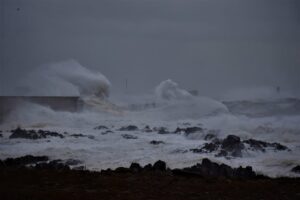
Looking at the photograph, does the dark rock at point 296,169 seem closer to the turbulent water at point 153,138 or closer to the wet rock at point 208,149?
the turbulent water at point 153,138

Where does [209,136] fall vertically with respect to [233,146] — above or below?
above

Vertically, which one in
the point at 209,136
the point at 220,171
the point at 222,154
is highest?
the point at 209,136

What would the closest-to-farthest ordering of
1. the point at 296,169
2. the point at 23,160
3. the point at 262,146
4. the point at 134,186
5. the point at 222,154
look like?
the point at 134,186
the point at 296,169
the point at 23,160
the point at 222,154
the point at 262,146

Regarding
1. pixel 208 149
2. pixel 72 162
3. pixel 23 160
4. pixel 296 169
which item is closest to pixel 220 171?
pixel 296 169

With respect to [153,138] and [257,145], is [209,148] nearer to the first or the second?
[257,145]

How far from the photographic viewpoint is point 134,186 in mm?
7301

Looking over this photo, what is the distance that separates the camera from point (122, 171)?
893 cm

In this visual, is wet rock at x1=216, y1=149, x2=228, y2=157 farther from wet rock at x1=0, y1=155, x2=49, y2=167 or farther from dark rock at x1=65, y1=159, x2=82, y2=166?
wet rock at x1=0, y1=155, x2=49, y2=167

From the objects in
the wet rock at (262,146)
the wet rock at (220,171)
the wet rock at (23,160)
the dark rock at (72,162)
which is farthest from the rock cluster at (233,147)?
the wet rock at (23,160)

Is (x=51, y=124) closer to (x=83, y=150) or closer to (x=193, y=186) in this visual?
(x=83, y=150)

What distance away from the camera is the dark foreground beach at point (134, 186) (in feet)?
21.7

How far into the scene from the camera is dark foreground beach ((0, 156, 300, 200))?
6.63m

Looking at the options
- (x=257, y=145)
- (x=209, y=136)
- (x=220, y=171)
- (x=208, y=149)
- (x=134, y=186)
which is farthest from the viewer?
(x=209, y=136)

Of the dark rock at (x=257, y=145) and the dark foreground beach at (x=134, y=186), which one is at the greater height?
the dark rock at (x=257, y=145)
